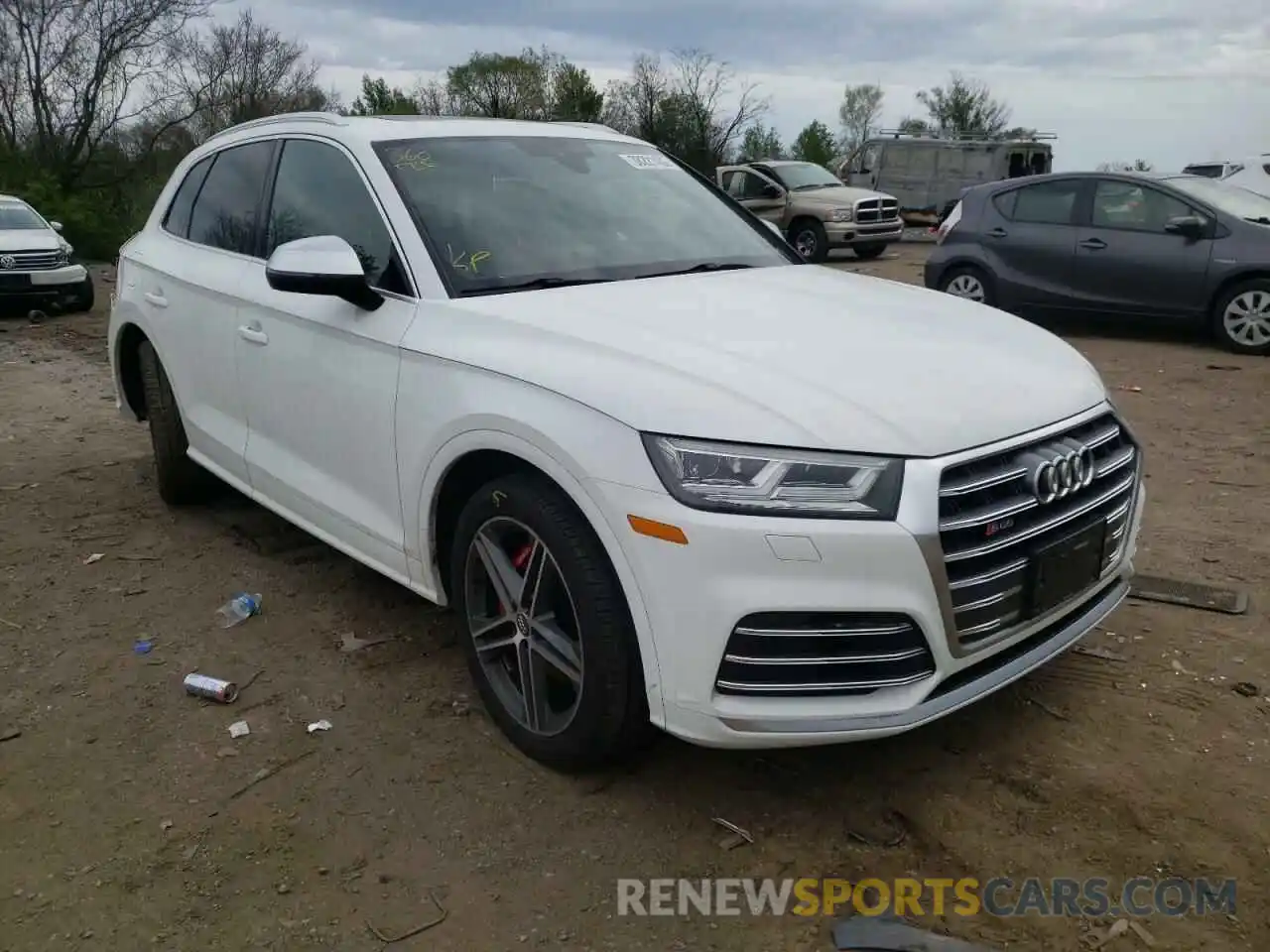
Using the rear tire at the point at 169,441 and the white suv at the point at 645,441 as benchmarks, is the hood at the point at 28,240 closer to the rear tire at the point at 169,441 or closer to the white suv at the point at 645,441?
the rear tire at the point at 169,441

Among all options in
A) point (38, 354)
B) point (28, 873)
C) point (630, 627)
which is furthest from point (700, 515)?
point (38, 354)

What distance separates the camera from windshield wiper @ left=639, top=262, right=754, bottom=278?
3536 millimetres

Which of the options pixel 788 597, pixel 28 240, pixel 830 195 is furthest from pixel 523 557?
pixel 830 195

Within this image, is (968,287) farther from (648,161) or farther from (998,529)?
(998,529)

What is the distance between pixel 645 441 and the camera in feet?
8.14

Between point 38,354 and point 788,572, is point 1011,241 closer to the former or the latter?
point 788,572

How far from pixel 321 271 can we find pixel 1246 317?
8.59m

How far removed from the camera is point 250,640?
13.0 ft

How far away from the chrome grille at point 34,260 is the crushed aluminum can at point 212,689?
12.4 meters

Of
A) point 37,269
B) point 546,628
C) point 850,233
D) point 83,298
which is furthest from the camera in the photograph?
point 850,233

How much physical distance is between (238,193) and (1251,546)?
178 inches

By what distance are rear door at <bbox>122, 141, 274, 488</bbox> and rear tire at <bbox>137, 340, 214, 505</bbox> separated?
0.48 ft

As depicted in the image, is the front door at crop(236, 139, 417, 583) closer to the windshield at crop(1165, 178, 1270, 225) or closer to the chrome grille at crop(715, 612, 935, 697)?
the chrome grille at crop(715, 612, 935, 697)

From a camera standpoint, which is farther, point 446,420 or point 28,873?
point 446,420
